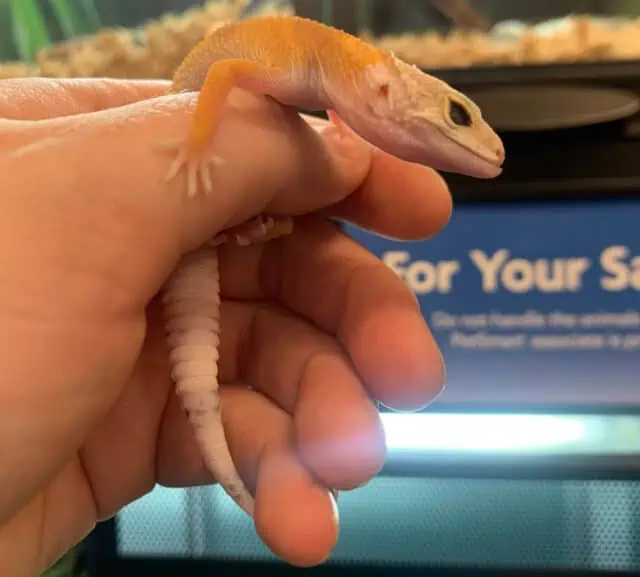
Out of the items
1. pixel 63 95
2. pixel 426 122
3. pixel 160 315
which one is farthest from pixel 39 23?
pixel 426 122

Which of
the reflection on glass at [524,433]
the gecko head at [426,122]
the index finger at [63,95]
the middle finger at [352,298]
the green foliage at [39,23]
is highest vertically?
the green foliage at [39,23]

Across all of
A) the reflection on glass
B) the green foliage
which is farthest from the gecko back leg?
the green foliage

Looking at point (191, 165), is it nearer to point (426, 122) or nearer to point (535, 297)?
point (426, 122)

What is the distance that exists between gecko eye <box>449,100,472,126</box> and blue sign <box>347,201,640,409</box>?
11.1 inches

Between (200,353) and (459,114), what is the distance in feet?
0.64

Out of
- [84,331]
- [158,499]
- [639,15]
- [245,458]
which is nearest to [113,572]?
[158,499]

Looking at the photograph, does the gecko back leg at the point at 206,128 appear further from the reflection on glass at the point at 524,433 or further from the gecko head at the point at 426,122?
the reflection on glass at the point at 524,433

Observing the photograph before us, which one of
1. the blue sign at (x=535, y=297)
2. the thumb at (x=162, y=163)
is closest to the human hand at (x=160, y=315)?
the thumb at (x=162, y=163)

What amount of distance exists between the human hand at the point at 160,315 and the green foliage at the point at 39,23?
2.14 feet

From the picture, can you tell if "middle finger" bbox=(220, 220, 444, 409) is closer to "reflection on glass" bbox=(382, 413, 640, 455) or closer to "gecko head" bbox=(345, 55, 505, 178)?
"gecko head" bbox=(345, 55, 505, 178)

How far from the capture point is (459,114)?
0.44 meters

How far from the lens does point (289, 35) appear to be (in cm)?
49

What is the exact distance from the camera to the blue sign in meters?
0.71

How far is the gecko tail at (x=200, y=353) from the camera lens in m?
0.47
